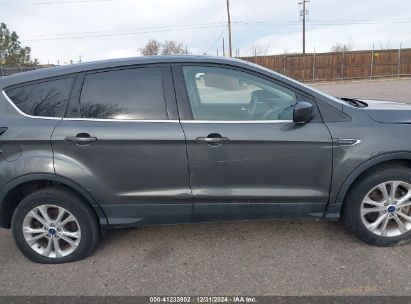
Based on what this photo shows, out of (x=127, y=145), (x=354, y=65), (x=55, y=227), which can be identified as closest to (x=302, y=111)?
(x=127, y=145)

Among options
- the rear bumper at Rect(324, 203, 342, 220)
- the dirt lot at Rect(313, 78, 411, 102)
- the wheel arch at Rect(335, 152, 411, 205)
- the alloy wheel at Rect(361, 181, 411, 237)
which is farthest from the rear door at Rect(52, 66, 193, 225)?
the dirt lot at Rect(313, 78, 411, 102)

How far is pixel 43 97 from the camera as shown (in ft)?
9.47

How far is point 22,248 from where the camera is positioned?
301 centimetres

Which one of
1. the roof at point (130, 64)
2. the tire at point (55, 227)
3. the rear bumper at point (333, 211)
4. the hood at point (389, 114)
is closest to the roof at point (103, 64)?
the roof at point (130, 64)

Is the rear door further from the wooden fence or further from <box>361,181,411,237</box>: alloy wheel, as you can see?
the wooden fence

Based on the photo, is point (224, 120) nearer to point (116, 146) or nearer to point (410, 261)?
point (116, 146)

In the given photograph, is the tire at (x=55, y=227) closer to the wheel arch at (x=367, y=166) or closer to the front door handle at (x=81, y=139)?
the front door handle at (x=81, y=139)

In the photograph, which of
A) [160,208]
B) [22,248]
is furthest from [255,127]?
[22,248]

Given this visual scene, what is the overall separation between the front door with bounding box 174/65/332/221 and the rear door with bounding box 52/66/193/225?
129mm

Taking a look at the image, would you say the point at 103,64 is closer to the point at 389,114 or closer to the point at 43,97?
the point at 43,97

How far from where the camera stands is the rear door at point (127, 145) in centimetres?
277

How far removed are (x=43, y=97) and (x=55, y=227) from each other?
110 centimetres

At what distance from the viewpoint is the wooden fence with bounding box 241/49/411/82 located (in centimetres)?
2977

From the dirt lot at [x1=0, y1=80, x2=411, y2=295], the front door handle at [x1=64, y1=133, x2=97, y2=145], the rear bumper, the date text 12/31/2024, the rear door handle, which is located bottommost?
the date text 12/31/2024
